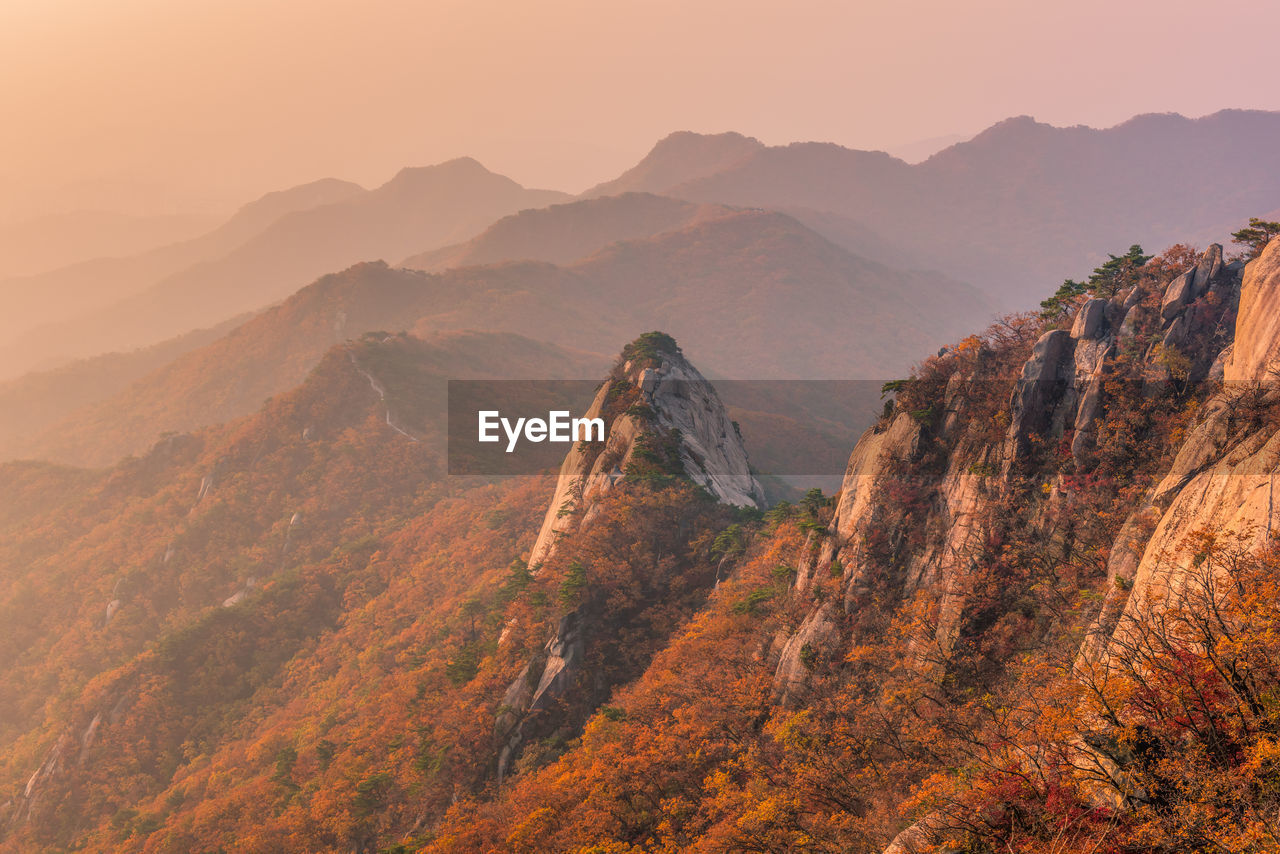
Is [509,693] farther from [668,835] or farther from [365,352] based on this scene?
[365,352]

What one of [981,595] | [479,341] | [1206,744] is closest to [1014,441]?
[981,595]

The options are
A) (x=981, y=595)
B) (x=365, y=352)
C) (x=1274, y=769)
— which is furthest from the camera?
(x=365, y=352)

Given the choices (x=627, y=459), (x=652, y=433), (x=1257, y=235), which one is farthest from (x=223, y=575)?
(x=1257, y=235)

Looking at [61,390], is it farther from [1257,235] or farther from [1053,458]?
[1257,235]

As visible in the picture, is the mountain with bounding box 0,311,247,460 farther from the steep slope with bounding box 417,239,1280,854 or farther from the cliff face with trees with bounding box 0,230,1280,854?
the steep slope with bounding box 417,239,1280,854

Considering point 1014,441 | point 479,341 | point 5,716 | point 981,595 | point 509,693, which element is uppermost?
point 479,341

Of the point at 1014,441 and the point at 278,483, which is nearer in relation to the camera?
the point at 1014,441
